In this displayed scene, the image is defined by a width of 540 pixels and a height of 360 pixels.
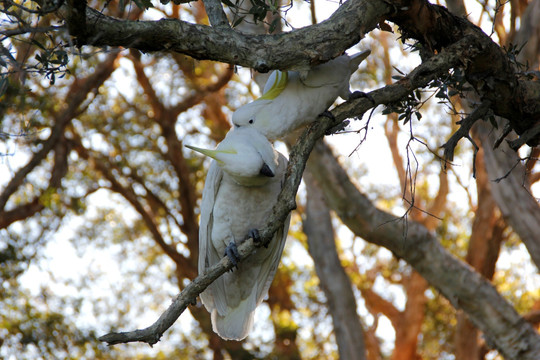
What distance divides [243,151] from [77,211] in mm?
5514

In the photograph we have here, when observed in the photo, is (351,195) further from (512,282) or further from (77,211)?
(512,282)

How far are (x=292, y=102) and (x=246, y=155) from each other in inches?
13.6

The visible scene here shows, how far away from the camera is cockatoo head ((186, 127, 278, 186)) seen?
2.39 m

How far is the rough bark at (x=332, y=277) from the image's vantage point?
6375 mm

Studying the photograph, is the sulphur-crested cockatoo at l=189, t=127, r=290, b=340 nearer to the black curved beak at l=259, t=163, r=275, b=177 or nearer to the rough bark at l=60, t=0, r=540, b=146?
the black curved beak at l=259, t=163, r=275, b=177

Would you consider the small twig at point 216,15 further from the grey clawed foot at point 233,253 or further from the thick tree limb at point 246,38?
the grey clawed foot at point 233,253

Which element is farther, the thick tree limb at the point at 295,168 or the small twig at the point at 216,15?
the small twig at the point at 216,15

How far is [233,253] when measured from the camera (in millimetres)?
2705

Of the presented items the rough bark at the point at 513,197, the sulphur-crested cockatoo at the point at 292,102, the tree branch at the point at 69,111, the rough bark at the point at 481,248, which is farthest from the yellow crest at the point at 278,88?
the rough bark at the point at 481,248

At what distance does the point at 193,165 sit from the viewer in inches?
335

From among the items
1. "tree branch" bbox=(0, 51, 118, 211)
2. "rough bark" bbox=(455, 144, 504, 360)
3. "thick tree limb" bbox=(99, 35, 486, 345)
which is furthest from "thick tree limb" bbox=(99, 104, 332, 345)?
"rough bark" bbox=(455, 144, 504, 360)

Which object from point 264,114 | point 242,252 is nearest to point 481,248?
point 264,114

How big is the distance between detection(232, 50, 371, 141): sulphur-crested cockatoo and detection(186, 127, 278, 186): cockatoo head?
0.06 metres

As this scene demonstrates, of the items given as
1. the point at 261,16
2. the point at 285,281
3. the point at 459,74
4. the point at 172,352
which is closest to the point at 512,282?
the point at 285,281
